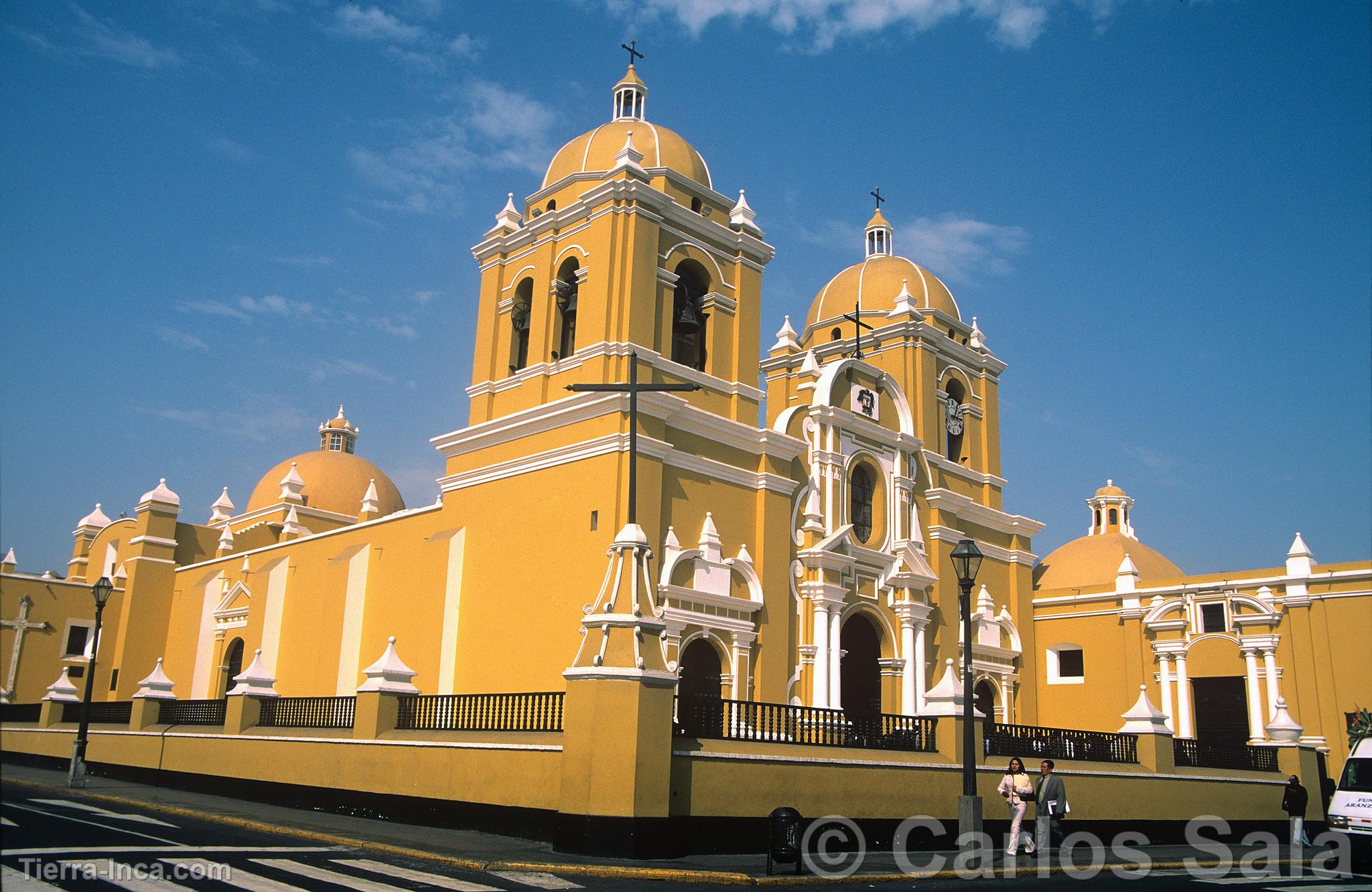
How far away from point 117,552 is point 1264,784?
103 ft

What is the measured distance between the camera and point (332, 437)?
136 ft

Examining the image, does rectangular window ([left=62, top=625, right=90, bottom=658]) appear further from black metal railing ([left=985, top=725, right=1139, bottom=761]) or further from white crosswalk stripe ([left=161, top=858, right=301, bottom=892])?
black metal railing ([left=985, top=725, right=1139, bottom=761])

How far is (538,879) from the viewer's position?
9.90 metres

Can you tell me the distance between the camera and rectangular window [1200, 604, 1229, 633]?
2536 centimetres

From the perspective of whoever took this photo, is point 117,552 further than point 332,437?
No

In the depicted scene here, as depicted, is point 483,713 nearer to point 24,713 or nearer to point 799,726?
point 799,726

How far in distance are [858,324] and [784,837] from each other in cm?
1657

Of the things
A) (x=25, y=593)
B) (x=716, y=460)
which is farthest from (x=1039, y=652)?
(x=25, y=593)

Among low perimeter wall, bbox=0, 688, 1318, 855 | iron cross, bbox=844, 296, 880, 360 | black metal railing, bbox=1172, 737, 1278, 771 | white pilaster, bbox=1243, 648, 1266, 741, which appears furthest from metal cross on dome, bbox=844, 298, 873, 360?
white pilaster, bbox=1243, 648, 1266, 741

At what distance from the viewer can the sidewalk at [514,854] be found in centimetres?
1064

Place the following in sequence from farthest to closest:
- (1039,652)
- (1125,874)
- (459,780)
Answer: (1039,652) < (459,780) < (1125,874)

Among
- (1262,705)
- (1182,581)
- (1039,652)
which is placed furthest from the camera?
(1039,652)

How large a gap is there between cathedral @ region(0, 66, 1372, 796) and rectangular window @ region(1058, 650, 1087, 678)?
0.10 meters

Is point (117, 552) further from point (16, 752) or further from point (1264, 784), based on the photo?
point (1264, 784)
